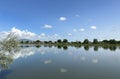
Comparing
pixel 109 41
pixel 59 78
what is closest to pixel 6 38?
pixel 59 78

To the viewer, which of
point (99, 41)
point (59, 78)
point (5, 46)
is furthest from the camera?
point (99, 41)

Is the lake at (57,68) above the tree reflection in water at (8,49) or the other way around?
the other way around

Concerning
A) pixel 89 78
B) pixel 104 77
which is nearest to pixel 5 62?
pixel 89 78

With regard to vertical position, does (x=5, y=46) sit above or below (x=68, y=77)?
above

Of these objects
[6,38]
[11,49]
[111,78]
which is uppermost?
[6,38]

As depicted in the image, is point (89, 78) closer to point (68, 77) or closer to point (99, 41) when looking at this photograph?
point (68, 77)

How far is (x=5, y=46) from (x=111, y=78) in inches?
649

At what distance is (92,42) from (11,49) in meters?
165

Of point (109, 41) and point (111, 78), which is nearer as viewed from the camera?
point (111, 78)

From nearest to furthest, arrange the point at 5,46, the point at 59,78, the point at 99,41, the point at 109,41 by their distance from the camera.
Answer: the point at 59,78 < the point at 5,46 < the point at 109,41 < the point at 99,41

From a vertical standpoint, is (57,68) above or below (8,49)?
below

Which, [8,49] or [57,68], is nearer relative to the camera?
[8,49]

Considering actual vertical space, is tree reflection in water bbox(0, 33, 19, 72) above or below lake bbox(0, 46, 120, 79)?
above

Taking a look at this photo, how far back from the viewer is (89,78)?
21.2 m
